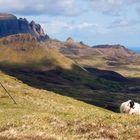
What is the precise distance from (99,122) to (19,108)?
15.8m

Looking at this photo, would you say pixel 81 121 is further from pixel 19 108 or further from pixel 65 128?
pixel 19 108

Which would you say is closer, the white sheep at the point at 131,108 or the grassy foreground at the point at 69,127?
the grassy foreground at the point at 69,127

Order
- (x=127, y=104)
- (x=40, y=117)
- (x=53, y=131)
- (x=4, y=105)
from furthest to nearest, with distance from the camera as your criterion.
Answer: (x=4, y=105) → (x=127, y=104) → (x=40, y=117) → (x=53, y=131)

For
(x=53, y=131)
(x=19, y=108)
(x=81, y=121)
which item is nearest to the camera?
(x=53, y=131)

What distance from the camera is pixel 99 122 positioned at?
32219 mm

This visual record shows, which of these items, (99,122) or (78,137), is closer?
(78,137)

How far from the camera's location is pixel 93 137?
29344 mm

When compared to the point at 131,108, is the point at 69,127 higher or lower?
lower

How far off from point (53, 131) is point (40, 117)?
471cm

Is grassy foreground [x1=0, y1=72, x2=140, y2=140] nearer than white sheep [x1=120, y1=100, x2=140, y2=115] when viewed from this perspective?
Yes

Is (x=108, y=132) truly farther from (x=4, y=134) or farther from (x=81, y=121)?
(x=4, y=134)

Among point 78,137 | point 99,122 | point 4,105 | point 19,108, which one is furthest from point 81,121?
point 4,105

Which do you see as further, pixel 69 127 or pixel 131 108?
pixel 131 108

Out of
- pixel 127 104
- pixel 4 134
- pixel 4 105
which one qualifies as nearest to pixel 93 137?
pixel 4 134
